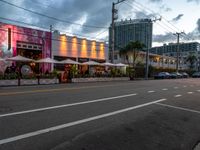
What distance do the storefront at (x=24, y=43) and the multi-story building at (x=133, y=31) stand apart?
14430 millimetres

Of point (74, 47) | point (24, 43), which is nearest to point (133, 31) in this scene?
point (74, 47)

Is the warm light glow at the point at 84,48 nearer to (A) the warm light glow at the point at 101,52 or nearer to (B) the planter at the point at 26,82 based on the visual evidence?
(A) the warm light glow at the point at 101,52

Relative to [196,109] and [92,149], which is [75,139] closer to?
[92,149]

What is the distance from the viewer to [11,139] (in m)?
5.57

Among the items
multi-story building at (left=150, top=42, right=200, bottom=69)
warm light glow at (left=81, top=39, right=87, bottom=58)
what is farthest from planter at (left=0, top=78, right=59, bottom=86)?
multi-story building at (left=150, top=42, right=200, bottom=69)

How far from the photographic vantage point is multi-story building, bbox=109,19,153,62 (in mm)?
44312

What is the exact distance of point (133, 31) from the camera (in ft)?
151

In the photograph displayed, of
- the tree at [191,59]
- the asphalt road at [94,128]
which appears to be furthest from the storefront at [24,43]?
the tree at [191,59]

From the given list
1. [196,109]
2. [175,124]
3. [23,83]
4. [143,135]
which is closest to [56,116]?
[143,135]

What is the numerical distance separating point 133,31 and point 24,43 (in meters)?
21.7

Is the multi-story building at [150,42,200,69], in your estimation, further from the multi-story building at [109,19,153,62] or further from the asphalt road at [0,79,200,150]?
the asphalt road at [0,79,200,150]

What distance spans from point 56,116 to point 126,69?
3698 cm

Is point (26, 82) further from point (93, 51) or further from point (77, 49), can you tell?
point (93, 51)

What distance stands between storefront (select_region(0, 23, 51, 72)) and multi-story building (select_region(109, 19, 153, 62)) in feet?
47.3
